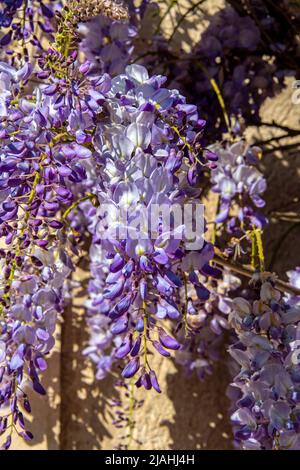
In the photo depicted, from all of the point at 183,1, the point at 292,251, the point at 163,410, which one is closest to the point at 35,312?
the point at 163,410

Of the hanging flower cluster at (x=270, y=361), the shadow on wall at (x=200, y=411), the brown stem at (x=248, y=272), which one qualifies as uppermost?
the brown stem at (x=248, y=272)

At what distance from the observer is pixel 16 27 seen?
1.08 m

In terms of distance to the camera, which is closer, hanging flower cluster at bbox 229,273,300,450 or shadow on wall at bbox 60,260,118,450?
hanging flower cluster at bbox 229,273,300,450

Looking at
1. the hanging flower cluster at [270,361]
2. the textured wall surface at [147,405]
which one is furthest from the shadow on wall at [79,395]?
the hanging flower cluster at [270,361]

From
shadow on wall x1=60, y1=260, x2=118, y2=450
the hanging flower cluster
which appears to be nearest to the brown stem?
the hanging flower cluster

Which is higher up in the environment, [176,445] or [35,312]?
[35,312]

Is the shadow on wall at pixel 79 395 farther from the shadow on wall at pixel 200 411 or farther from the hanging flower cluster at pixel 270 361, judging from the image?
the hanging flower cluster at pixel 270 361

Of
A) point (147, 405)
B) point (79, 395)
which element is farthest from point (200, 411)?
point (79, 395)

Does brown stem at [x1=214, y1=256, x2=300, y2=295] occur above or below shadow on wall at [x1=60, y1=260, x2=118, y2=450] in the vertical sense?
above

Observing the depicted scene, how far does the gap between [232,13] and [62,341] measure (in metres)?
0.66

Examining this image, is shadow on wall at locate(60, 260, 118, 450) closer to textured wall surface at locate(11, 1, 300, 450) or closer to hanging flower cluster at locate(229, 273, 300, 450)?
textured wall surface at locate(11, 1, 300, 450)

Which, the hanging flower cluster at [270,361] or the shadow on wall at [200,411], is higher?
the hanging flower cluster at [270,361]
